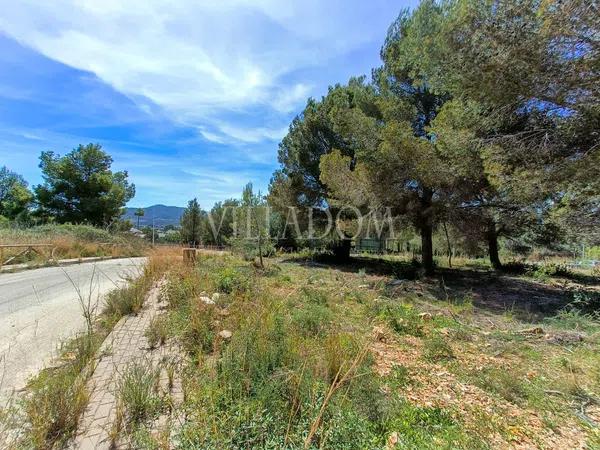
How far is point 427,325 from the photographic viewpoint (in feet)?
16.6

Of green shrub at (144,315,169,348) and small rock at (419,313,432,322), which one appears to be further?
small rock at (419,313,432,322)

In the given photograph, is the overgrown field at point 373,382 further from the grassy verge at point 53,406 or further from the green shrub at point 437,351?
the grassy verge at point 53,406

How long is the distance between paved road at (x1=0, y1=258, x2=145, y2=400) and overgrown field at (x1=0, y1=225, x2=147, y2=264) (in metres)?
4.80

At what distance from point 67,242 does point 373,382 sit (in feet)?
54.2

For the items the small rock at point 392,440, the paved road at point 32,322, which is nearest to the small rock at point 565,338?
the small rock at point 392,440

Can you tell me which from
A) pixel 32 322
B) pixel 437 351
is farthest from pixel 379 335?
pixel 32 322

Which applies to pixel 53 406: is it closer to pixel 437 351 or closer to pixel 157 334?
pixel 157 334

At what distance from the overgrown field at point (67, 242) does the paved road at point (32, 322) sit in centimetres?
480

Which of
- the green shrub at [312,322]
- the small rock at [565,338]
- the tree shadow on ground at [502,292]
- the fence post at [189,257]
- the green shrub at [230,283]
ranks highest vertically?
the fence post at [189,257]

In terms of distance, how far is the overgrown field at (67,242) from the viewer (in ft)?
40.7

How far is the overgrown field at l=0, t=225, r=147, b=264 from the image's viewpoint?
40.7ft

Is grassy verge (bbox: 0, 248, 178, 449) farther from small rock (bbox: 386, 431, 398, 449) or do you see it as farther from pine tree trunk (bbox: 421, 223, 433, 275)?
pine tree trunk (bbox: 421, 223, 433, 275)

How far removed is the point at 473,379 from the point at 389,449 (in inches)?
63.8

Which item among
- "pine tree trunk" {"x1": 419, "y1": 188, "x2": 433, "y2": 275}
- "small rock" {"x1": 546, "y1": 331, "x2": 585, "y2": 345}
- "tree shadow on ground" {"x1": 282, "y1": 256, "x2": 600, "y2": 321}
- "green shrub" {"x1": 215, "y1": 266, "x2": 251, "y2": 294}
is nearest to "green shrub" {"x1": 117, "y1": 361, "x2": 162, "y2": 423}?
"green shrub" {"x1": 215, "y1": 266, "x2": 251, "y2": 294}
